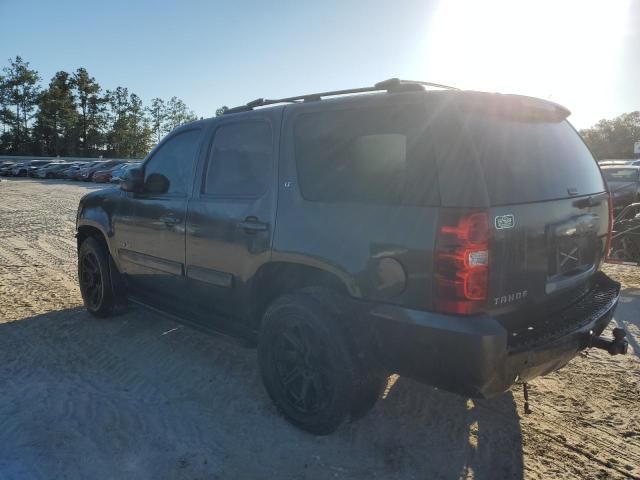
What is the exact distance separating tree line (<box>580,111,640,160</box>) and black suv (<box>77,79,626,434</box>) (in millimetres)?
59161

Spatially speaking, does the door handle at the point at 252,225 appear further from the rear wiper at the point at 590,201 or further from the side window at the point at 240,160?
the rear wiper at the point at 590,201

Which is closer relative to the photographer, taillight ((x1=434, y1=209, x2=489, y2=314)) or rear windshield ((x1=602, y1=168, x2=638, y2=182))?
taillight ((x1=434, y1=209, x2=489, y2=314))

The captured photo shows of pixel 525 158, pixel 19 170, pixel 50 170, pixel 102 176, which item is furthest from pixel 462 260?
pixel 19 170

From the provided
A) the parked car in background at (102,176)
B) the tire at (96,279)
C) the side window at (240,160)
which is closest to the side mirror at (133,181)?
the side window at (240,160)

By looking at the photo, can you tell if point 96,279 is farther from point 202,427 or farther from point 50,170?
point 50,170

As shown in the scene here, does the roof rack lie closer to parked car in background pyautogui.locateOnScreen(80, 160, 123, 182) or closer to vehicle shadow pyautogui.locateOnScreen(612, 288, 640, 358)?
vehicle shadow pyautogui.locateOnScreen(612, 288, 640, 358)

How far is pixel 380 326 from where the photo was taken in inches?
102

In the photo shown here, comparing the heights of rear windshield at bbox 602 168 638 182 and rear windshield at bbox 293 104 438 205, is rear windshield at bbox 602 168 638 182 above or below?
above

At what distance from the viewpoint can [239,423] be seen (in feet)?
10.4

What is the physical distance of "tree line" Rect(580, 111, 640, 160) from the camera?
5559 centimetres

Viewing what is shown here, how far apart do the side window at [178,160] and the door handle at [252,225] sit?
33.9 inches

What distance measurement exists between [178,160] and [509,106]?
2.65 metres

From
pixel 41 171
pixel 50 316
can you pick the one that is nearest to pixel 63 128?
pixel 41 171

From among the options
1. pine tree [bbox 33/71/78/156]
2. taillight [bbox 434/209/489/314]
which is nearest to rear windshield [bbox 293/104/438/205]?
taillight [bbox 434/209/489/314]
